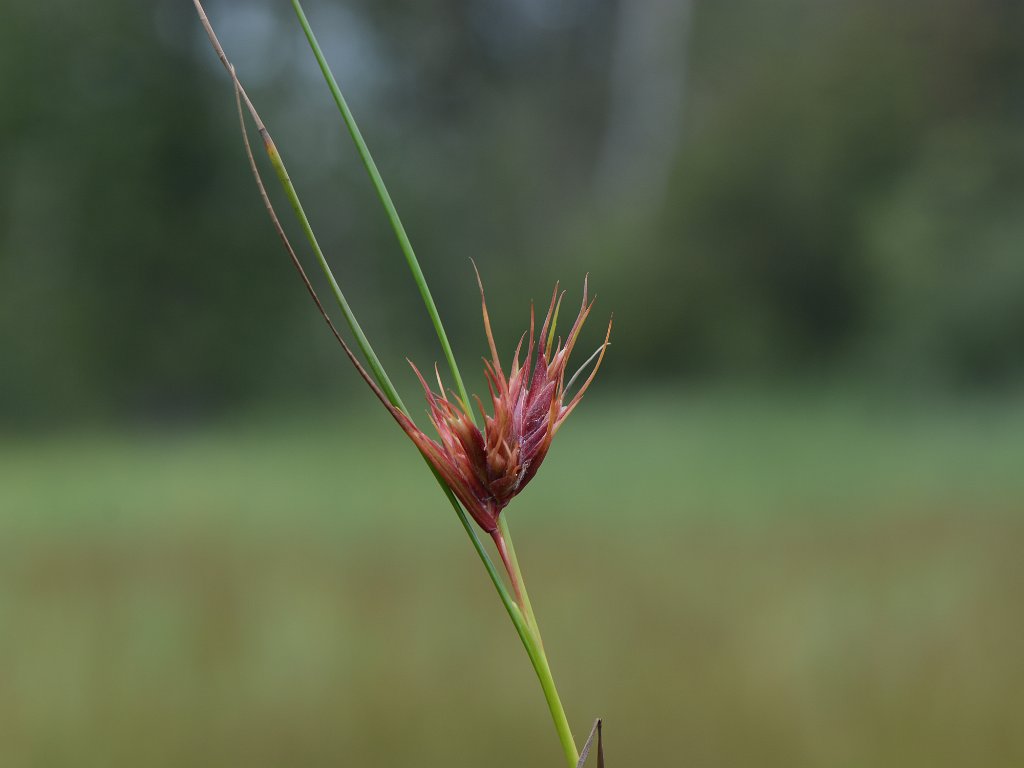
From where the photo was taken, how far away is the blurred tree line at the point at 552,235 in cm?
627

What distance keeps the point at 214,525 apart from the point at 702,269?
3.67m

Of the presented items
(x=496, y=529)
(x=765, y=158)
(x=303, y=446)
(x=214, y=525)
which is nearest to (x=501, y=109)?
(x=765, y=158)

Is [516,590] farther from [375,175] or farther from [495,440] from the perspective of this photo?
[375,175]

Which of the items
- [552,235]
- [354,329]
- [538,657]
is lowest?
[538,657]

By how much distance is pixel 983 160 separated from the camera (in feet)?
20.8

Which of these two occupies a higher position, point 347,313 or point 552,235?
point 552,235

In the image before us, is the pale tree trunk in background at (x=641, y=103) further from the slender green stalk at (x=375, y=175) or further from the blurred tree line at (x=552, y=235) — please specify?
the slender green stalk at (x=375, y=175)

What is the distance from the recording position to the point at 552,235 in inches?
316

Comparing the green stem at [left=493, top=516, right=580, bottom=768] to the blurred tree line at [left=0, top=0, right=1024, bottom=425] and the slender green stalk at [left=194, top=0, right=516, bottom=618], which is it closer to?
the slender green stalk at [left=194, top=0, right=516, bottom=618]

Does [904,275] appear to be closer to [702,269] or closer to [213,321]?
[702,269]

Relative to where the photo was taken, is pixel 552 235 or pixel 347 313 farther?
pixel 552 235

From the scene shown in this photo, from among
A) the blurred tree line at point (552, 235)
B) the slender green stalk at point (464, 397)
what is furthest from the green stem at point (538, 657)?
the blurred tree line at point (552, 235)

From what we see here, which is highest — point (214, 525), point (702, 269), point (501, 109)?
point (501, 109)

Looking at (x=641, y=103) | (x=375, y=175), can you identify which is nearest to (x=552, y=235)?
(x=641, y=103)
